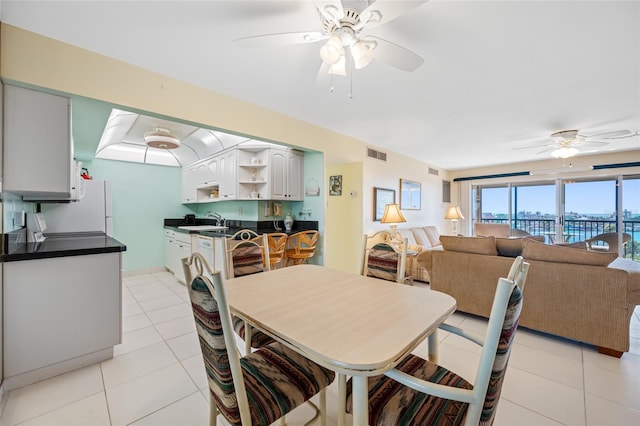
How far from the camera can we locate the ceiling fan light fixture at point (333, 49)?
1401 mm

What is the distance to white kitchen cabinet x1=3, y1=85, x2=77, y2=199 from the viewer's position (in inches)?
68.1

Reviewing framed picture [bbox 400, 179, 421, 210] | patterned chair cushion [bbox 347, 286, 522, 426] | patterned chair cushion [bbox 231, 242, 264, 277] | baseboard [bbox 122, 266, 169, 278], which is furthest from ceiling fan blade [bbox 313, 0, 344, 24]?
baseboard [bbox 122, 266, 169, 278]

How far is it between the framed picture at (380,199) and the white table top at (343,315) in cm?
302

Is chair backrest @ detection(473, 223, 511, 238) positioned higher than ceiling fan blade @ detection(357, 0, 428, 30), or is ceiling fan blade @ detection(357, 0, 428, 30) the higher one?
ceiling fan blade @ detection(357, 0, 428, 30)

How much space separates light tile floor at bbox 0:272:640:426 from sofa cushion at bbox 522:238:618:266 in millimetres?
774

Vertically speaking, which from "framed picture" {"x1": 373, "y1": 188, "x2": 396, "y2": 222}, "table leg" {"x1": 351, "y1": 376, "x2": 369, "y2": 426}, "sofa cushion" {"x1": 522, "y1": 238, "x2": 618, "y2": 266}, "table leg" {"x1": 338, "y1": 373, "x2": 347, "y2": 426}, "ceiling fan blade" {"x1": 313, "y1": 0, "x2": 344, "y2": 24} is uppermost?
"ceiling fan blade" {"x1": 313, "y1": 0, "x2": 344, "y2": 24}

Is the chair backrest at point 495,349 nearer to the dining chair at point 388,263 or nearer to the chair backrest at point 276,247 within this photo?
the dining chair at point 388,263

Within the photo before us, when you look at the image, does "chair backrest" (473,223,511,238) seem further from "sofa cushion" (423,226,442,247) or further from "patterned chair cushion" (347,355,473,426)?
"patterned chair cushion" (347,355,473,426)

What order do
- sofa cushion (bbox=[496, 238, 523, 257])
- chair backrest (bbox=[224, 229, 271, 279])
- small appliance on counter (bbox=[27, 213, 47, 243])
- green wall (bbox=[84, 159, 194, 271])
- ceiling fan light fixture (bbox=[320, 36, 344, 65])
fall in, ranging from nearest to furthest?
ceiling fan light fixture (bbox=[320, 36, 344, 65])
chair backrest (bbox=[224, 229, 271, 279])
small appliance on counter (bbox=[27, 213, 47, 243])
sofa cushion (bbox=[496, 238, 523, 257])
green wall (bbox=[84, 159, 194, 271])

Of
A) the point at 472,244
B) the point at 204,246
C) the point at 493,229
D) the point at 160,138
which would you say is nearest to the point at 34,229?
the point at 204,246

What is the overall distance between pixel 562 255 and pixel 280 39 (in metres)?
2.94

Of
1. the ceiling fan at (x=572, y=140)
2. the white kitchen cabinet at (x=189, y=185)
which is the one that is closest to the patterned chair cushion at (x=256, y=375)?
the white kitchen cabinet at (x=189, y=185)

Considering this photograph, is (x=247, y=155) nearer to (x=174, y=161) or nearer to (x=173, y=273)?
(x=174, y=161)

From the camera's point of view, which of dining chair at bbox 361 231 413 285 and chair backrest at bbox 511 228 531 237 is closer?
dining chair at bbox 361 231 413 285
